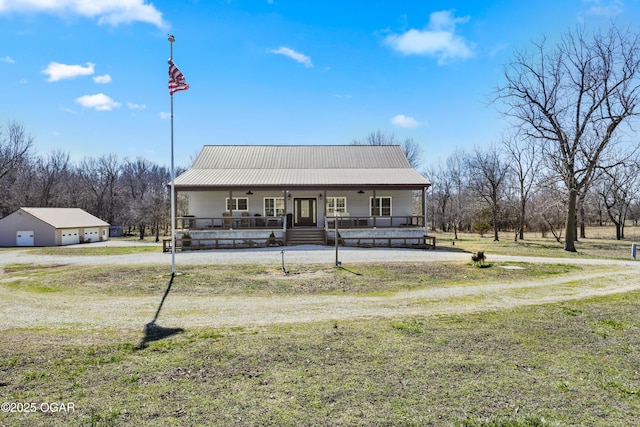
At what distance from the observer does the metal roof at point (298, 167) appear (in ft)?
74.2

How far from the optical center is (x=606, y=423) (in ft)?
12.3

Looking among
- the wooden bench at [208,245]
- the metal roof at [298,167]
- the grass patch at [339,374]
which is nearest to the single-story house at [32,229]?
the metal roof at [298,167]

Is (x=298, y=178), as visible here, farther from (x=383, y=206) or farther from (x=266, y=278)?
(x=266, y=278)

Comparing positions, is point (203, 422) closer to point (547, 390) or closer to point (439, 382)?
point (439, 382)

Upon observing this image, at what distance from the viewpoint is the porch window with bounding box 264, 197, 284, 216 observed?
79.4 feet

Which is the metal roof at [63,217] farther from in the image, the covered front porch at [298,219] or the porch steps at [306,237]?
the porch steps at [306,237]

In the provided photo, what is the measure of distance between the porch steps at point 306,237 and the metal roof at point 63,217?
69.3 ft

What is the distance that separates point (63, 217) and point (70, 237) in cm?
239

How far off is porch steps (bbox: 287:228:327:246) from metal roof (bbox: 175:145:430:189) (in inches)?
112

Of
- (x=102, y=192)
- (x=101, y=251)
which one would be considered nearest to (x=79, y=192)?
(x=102, y=192)

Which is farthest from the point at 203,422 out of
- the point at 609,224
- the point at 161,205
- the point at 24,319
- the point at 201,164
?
the point at 609,224

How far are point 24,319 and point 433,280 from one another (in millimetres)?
10803

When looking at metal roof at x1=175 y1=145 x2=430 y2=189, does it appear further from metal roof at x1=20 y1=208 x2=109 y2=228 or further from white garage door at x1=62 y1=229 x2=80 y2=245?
metal roof at x1=20 y1=208 x2=109 y2=228

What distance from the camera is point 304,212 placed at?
2433 cm
